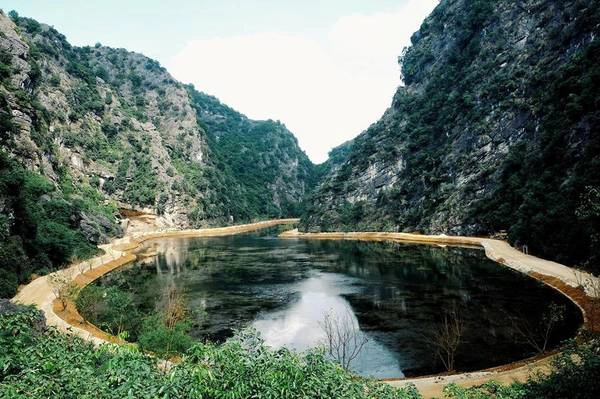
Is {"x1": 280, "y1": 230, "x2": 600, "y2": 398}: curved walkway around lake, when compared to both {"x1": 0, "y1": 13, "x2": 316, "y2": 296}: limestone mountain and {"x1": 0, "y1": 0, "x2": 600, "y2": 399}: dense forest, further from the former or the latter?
{"x1": 0, "y1": 13, "x2": 316, "y2": 296}: limestone mountain

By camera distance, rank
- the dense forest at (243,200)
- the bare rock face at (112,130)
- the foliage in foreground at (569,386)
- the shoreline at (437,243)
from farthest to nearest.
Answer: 1. the bare rock face at (112,130)
2. the shoreline at (437,243)
3. the foliage in foreground at (569,386)
4. the dense forest at (243,200)

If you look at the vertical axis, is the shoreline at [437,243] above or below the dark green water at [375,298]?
above

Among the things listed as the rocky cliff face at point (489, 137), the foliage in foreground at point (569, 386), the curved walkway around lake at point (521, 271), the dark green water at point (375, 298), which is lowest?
the dark green water at point (375, 298)

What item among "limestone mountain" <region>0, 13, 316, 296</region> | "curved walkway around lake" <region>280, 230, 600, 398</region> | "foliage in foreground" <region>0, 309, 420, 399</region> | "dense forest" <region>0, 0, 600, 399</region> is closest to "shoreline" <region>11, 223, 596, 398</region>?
"curved walkway around lake" <region>280, 230, 600, 398</region>

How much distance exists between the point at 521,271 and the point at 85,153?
11549cm

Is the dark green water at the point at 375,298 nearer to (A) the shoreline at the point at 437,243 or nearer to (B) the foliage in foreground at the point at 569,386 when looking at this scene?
(A) the shoreline at the point at 437,243

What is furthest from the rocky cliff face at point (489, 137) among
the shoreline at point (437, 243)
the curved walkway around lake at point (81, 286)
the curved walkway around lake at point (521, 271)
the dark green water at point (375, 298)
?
the curved walkway around lake at point (81, 286)

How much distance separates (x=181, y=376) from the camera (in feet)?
29.6

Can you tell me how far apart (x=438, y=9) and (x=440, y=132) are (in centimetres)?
5785

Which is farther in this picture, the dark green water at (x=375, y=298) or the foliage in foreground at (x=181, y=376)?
the dark green water at (x=375, y=298)

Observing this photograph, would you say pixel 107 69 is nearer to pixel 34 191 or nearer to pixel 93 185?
pixel 93 185

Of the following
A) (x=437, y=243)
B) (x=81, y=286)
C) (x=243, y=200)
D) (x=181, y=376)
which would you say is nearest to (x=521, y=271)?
(x=437, y=243)

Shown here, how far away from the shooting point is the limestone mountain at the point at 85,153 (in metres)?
53.5

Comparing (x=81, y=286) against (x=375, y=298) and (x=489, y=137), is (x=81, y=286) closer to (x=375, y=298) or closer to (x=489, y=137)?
(x=375, y=298)
